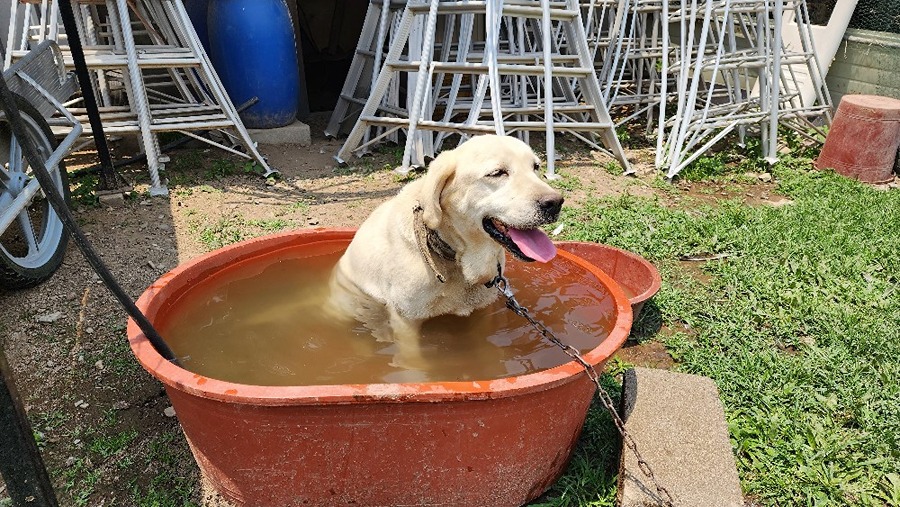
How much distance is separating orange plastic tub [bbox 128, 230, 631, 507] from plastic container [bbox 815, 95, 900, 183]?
5.15 metres

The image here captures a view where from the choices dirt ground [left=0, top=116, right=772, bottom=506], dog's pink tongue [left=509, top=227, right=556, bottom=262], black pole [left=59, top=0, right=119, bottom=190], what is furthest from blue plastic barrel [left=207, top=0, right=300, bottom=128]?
dog's pink tongue [left=509, top=227, right=556, bottom=262]

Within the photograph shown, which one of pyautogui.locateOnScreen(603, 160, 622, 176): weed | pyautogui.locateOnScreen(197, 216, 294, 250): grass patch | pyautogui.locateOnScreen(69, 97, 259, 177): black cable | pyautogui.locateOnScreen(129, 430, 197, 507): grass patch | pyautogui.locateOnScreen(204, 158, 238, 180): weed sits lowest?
pyautogui.locateOnScreen(129, 430, 197, 507): grass patch

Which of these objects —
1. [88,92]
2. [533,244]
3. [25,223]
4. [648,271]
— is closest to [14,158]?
[25,223]

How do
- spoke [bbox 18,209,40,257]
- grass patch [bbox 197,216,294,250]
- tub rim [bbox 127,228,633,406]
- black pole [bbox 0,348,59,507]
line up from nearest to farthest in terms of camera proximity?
black pole [bbox 0,348,59,507], tub rim [bbox 127,228,633,406], spoke [bbox 18,209,40,257], grass patch [bbox 197,216,294,250]

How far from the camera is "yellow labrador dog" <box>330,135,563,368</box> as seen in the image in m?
2.42

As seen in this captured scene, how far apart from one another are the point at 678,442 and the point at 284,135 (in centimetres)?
569

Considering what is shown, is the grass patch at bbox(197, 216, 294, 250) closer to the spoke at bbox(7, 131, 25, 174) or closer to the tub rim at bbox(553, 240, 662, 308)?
the spoke at bbox(7, 131, 25, 174)

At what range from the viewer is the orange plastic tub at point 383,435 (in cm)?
200

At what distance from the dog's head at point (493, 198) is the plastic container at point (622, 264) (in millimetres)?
1342

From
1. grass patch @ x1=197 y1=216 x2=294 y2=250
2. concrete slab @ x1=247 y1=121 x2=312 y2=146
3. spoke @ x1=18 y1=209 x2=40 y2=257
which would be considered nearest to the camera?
spoke @ x1=18 y1=209 x2=40 y2=257

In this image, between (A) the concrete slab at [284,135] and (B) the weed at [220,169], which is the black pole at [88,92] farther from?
(A) the concrete slab at [284,135]

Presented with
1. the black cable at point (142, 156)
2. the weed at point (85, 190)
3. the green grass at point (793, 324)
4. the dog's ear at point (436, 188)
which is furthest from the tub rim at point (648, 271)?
the black cable at point (142, 156)

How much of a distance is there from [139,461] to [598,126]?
198 inches

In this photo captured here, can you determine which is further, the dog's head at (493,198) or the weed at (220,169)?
the weed at (220,169)
